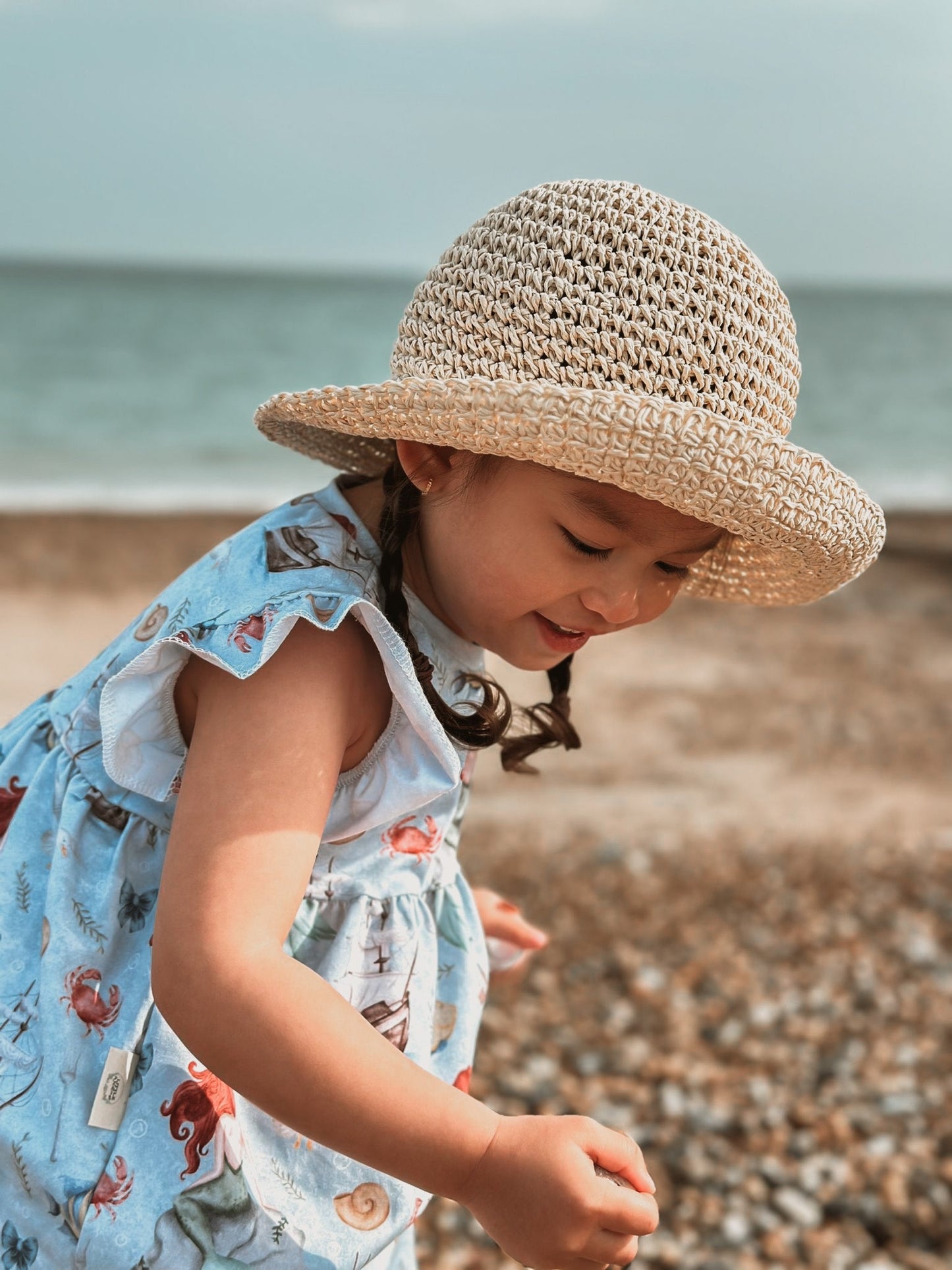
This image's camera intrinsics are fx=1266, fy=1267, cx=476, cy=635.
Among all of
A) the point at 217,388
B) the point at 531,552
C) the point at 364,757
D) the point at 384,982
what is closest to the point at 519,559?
the point at 531,552

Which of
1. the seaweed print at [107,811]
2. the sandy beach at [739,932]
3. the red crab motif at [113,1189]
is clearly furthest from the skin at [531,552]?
the sandy beach at [739,932]

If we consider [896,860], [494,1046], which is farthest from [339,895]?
[896,860]

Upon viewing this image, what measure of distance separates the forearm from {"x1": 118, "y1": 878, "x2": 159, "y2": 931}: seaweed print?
0.81ft

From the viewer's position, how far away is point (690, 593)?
185 cm

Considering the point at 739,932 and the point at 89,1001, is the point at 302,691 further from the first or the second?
the point at 739,932

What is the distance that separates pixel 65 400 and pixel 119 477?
6411 millimetres

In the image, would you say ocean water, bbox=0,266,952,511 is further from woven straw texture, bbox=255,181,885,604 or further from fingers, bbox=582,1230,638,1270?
fingers, bbox=582,1230,638,1270

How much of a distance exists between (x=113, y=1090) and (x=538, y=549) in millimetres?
715

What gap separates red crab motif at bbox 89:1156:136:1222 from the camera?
127cm

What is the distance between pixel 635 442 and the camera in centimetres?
119

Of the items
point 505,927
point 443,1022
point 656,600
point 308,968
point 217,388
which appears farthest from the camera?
point 217,388

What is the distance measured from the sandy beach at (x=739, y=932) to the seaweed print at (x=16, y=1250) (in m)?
1.31

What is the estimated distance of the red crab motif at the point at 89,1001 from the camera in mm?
1340

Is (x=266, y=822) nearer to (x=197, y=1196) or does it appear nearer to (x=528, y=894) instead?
(x=197, y=1196)
